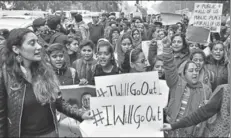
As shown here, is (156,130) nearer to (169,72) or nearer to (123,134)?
(123,134)

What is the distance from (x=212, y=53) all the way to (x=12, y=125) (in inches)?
143

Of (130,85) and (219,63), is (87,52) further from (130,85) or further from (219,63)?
(130,85)

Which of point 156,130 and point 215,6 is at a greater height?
point 215,6

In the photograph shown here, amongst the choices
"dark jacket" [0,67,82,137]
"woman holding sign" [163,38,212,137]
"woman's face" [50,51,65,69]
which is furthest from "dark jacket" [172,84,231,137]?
"woman's face" [50,51,65,69]

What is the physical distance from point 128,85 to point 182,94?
46.7 inches

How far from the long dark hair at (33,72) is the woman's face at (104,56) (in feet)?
4.84

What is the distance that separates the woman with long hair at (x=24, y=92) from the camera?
7.76 ft

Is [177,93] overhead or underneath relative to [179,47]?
underneath

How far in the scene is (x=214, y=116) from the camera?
2.95 meters

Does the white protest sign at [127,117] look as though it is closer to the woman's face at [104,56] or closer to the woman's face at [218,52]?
the woman's face at [104,56]

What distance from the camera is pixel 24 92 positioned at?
239 centimetres

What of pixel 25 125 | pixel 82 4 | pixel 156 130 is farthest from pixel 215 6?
pixel 82 4

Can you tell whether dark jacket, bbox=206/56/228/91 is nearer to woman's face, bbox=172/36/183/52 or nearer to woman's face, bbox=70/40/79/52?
woman's face, bbox=172/36/183/52

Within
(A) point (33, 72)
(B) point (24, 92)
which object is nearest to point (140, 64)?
(A) point (33, 72)
